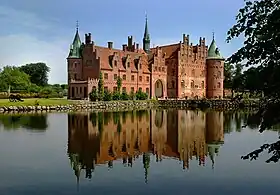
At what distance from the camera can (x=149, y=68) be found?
7006 centimetres

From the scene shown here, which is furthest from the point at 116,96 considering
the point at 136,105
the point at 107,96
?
the point at 136,105

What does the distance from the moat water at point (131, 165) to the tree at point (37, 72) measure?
3624 inches

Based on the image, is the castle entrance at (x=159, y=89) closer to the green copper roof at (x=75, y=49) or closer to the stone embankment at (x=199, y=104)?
the stone embankment at (x=199, y=104)

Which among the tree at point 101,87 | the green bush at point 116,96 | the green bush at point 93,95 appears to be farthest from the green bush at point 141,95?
the green bush at point 93,95

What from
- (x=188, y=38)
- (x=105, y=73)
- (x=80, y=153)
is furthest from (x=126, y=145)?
(x=188, y=38)

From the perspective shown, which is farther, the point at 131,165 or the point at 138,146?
the point at 138,146

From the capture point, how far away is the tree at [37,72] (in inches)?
4281

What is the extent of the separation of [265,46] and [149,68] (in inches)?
2574

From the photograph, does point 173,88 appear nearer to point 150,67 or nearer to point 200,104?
point 150,67

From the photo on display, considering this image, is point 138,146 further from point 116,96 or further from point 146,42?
point 146,42

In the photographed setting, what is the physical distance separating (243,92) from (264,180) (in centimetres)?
575

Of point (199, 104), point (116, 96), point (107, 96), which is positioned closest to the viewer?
point (107, 96)

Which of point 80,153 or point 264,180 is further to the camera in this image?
point 80,153

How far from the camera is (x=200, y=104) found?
6172cm
